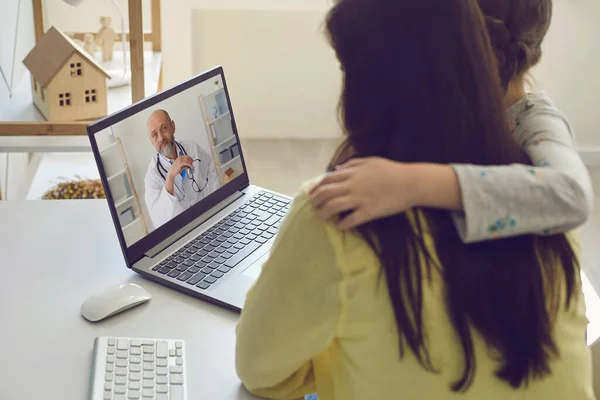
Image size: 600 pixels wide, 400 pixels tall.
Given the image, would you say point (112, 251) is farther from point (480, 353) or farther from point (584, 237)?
point (584, 237)

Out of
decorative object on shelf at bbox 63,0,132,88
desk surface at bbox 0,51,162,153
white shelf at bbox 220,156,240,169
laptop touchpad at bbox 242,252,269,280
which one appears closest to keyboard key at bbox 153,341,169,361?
laptop touchpad at bbox 242,252,269,280

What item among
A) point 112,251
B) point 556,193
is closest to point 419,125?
point 556,193

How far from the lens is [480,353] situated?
79 cm

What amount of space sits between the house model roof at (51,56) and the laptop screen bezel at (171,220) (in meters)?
0.63

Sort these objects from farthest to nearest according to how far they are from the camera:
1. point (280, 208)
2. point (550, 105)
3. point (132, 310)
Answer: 1. point (280, 208)
2. point (132, 310)
3. point (550, 105)

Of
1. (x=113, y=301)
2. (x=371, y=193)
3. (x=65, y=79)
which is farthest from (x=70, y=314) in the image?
(x=65, y=79)

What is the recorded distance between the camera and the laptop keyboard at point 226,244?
3.99ft

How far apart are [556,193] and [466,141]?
0.11m

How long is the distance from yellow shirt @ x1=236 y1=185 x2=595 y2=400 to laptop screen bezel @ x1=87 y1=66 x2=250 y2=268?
0.40 metres

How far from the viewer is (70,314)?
1.12m

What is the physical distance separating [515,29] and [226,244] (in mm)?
607

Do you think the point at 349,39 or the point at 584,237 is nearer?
the point at 349,39

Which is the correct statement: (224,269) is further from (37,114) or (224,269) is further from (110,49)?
(110,49)

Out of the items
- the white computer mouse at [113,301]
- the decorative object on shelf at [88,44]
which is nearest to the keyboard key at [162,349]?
the white computer mouse at [113,301]
